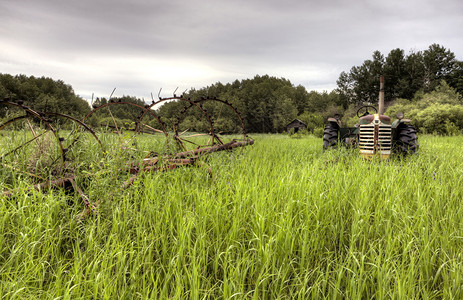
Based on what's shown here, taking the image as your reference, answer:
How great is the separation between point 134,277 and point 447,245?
2.41m

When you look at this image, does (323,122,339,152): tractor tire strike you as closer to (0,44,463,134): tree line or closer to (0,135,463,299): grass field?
(0,135,463,299): grass field

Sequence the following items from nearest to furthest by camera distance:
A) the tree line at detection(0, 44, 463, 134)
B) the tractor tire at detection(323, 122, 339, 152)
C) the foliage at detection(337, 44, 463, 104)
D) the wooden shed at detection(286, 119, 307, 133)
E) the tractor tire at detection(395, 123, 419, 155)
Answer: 1. the tractor tire at detection(395, 123, 419, 155)
2. the tractor tire at detection(323, 122, 339, 152)
3. the wooden shed at detection(286, 119, 307, 133)
4. the tree line at detection(0, 44, 463, 134)
5. the foliage at detection(337, 44, 463, 104)

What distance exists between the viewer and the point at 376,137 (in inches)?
Result: 205

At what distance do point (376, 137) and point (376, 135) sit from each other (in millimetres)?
43

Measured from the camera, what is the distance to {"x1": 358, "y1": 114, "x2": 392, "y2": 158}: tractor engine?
5.21m

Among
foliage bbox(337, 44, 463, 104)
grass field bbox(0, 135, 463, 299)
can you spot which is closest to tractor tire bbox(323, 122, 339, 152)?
grass field bbox(0, 135, 463, 299)

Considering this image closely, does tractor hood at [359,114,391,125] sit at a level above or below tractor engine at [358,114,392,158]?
above

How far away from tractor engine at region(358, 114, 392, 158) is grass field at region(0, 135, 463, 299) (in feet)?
7.54

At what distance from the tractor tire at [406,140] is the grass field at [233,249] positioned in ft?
9.18

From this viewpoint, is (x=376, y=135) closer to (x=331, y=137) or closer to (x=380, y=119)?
(x=380, y=119)

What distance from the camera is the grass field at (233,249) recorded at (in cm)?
158

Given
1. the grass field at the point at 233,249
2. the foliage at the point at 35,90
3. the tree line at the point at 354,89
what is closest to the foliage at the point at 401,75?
the tree line at the point at 354,89

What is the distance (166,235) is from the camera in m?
2.23

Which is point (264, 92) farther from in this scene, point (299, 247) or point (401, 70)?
point (299, 247)
